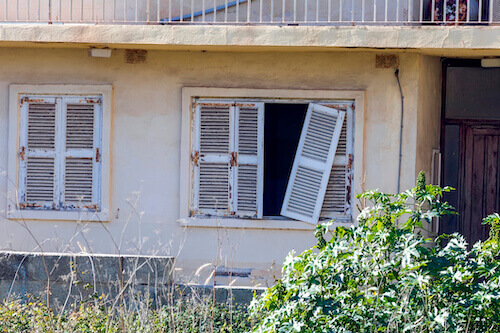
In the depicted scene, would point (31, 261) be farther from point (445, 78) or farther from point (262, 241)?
point (445, 78)

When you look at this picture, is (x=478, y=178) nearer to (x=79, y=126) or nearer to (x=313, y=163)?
(x=313, y=163)

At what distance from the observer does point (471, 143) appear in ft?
37.1

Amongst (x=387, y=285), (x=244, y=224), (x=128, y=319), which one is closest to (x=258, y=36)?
(x=244, y=224)

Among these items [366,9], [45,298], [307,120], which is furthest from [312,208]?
[45,298]

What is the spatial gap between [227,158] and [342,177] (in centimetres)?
137

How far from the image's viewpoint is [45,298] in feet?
25.1

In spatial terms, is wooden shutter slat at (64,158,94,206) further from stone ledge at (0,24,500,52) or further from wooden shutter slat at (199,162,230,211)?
stone ledge at (0,24,500,52)

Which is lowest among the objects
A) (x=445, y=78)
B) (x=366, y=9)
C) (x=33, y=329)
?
(x=33, y=329)

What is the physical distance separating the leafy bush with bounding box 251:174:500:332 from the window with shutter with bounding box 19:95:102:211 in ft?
15.3

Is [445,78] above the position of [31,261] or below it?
above

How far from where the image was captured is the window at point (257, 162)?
9789 mm

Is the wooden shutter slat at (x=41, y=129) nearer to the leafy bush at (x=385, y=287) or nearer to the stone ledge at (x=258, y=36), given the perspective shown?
the stone ledge at (x=258, y=36)

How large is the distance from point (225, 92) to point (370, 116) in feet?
5.65

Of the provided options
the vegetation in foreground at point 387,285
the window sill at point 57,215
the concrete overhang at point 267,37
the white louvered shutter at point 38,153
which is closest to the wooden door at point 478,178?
the concrete overhang at point 267,37
